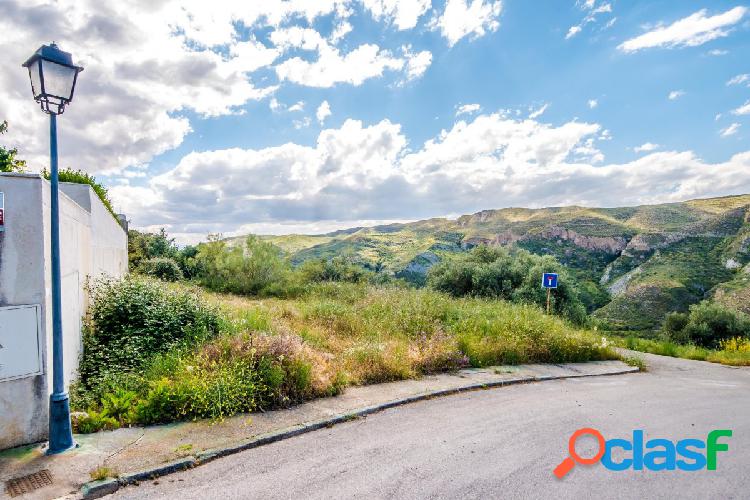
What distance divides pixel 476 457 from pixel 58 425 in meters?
4.69

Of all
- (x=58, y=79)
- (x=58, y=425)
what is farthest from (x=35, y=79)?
(x=58, y=425)

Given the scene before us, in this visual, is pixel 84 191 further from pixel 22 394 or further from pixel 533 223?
pixel 533 223

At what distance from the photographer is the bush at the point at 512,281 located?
19984 mm

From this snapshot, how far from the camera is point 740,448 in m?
5.30

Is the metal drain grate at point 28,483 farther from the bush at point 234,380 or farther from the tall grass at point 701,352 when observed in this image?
the tall grass at point 701,352

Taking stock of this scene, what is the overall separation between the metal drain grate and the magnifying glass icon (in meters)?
A: 5.17

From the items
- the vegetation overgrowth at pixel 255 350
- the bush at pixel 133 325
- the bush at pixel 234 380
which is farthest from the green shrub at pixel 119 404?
the bush at pixel 133 325

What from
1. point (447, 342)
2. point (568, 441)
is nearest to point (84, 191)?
point (447, 342)

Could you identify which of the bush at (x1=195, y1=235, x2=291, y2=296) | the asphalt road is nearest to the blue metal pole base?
the asphalt road

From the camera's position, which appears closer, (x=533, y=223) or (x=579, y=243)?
(x=579, y=243)

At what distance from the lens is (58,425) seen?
441 cm

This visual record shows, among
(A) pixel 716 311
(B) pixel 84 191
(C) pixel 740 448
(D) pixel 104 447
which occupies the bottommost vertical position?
(A) pixel 716 311

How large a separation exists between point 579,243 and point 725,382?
6546 centimetres

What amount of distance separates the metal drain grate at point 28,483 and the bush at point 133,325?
1.98 m
